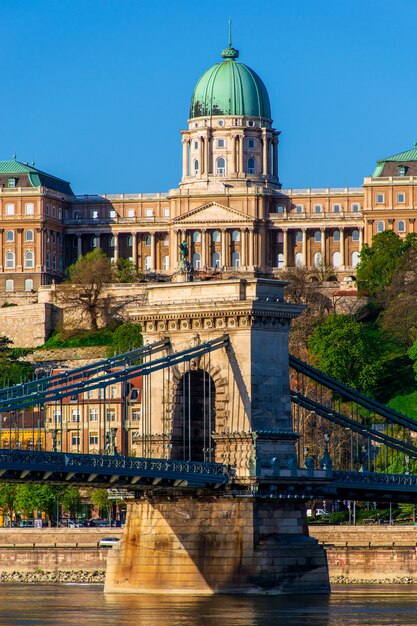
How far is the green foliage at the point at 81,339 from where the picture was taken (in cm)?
18512

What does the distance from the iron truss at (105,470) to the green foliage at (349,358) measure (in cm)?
6381

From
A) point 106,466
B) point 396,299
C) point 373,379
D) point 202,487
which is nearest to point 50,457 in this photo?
point 106,466

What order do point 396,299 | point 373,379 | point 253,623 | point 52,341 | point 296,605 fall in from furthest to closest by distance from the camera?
1. point 52,341
2. point 396,299
3. point 373,379
4. point 296,605
5. point 253,623

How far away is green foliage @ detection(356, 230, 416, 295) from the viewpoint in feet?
630

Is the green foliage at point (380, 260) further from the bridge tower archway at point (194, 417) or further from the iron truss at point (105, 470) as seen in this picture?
the iron truss at point (105, 470)

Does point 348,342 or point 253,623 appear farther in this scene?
point 348,342

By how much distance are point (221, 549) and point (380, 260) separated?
10524 cm

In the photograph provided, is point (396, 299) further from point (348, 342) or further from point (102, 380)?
point (102, 380)

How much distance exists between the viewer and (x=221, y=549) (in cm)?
9075

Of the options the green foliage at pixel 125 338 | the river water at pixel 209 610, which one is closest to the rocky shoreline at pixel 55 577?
the river water at pixel 209 610

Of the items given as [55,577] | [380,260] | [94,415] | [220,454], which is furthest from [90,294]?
[220,454]

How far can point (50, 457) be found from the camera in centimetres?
Answer: 8425

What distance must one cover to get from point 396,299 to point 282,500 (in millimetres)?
86286

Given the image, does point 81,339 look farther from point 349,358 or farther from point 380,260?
point 349,358
